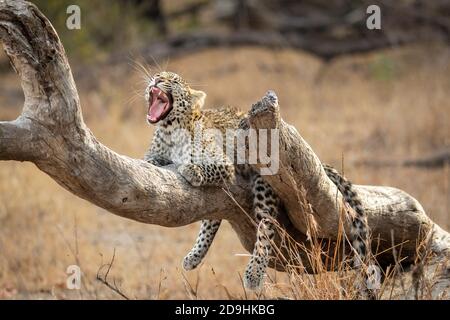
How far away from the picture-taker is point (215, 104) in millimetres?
13203

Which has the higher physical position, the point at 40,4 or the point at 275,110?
the point at 40,4

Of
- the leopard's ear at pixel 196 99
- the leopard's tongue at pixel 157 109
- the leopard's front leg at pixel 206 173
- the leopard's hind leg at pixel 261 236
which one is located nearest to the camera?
the leopard's front leg at pixel 206 173

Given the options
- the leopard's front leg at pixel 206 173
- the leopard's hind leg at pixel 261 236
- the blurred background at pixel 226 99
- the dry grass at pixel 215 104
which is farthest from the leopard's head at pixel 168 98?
the blurred background at pixel 226 99

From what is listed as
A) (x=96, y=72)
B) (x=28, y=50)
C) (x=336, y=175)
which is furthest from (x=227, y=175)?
(x=96, y=72)

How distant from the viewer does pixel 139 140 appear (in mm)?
11383

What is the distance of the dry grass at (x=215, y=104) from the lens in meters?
7.47

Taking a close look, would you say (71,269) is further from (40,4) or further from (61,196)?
(40,4)

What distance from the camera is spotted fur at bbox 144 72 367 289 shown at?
483 cm

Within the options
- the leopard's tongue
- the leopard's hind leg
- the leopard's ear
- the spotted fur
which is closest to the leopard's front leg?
the spotted fur

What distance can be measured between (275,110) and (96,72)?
9.99m

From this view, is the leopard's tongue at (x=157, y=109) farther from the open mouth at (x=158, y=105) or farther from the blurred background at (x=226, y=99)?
the blurred background at (x=226, y=99)

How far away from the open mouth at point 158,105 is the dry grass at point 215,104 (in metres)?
0.58

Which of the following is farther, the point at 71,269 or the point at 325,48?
the point at 325,48
